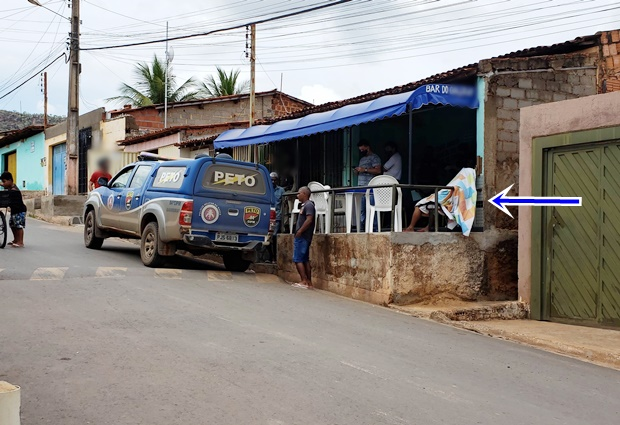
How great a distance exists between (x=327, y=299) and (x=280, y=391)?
18.9 feet

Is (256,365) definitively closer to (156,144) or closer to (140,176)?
(140,176)

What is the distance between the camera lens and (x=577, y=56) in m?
13.0

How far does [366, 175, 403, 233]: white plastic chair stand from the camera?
1177 cm

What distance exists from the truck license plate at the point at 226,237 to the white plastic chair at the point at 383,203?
7.62ft

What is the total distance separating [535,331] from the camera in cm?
962

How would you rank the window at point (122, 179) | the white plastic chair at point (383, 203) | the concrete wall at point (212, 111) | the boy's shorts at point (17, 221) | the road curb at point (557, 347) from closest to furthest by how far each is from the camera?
the road curb at point (557, 347) → the white plastic chair at point (383, 203) → the window at point (122, 179) → the boy's shorts at point (17, 221) → the concrete wall at point (212, 111)

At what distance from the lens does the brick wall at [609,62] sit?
41.7 feet

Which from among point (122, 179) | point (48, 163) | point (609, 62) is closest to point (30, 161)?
point (48, 163)

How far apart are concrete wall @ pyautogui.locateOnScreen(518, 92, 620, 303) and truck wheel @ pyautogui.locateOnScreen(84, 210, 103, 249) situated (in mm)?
8757

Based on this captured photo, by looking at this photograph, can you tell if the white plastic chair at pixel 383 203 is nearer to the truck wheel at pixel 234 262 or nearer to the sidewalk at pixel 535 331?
the sidewalk at pixel 535 331

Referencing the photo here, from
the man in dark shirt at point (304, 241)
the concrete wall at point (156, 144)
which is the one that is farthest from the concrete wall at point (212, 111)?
the man in dark shirt at point (304, 241)

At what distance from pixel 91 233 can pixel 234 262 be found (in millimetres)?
3614

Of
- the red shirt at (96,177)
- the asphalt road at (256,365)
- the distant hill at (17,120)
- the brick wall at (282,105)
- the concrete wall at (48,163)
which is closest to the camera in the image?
the asphalt road at (256,365)

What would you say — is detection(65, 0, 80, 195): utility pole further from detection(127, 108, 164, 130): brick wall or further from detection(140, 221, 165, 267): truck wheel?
detection(140, 221, 165, 267): truck wheel
